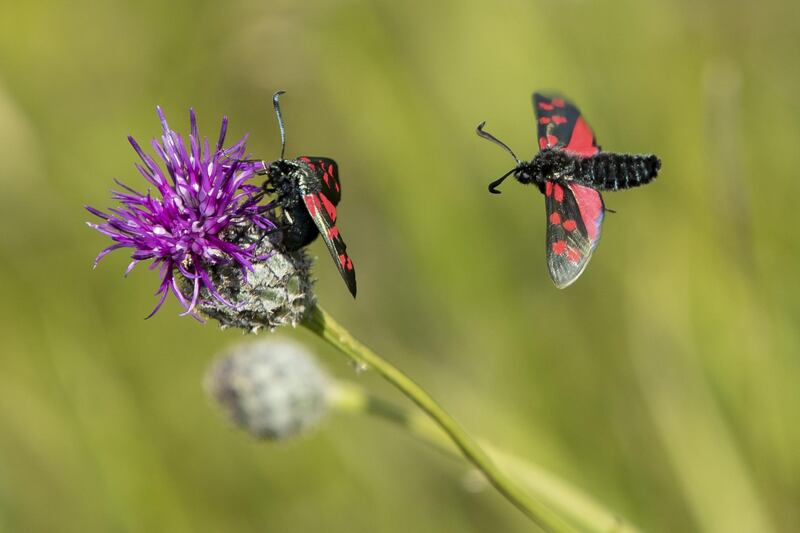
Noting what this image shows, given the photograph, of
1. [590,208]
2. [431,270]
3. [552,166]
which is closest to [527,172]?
[552,166]

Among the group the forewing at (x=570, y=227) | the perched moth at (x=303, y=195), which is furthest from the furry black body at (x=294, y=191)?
the forewing at (x=570, y=227)

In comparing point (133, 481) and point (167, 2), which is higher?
point (167, 2)

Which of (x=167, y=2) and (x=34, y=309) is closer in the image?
(x=34, y=309)

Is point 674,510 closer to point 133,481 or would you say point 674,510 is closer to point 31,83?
point 133,481

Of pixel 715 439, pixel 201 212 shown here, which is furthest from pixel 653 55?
pixel 201 212

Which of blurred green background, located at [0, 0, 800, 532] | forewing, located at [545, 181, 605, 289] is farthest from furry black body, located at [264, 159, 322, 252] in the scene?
blurred green background, located at [0, 0, 800, 532]

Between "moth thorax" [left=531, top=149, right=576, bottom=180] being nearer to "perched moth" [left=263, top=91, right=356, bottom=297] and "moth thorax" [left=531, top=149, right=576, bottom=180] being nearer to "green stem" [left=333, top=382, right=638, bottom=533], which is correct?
"perched moth" [left=263, top=91, right=356, bottom=297]

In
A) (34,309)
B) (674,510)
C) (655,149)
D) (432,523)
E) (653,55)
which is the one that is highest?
(653,55)
